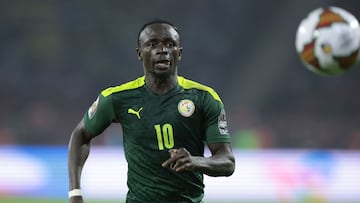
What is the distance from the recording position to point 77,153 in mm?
5559

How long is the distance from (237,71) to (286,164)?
569 centimetres

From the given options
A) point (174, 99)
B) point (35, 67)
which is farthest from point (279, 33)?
point (174, 99)

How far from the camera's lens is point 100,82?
19.3 m

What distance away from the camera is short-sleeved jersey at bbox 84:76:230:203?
5.29m

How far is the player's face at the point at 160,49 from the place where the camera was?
17.3 ft

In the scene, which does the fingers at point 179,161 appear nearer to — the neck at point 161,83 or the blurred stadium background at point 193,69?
the neck at point 161,83

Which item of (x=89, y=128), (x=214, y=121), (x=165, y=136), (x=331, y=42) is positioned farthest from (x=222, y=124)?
(x=331, y=42)

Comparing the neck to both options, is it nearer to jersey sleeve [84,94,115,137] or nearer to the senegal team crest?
the senegal team crest

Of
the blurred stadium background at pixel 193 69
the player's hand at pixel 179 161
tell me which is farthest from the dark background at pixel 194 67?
the player's hand at pixel 179 161

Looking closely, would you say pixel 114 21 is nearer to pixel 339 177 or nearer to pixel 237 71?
pixel 237 71

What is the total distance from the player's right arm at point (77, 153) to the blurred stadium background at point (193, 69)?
10.4 meters

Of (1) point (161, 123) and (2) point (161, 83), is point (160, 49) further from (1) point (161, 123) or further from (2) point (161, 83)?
(1) point (161, 123)

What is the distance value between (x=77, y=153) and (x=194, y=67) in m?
14.1

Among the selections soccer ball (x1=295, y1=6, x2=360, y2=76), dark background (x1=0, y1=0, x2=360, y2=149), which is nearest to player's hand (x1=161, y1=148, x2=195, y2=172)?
soccer ball (x1=295, y1=6, x2=360, y2=76)
